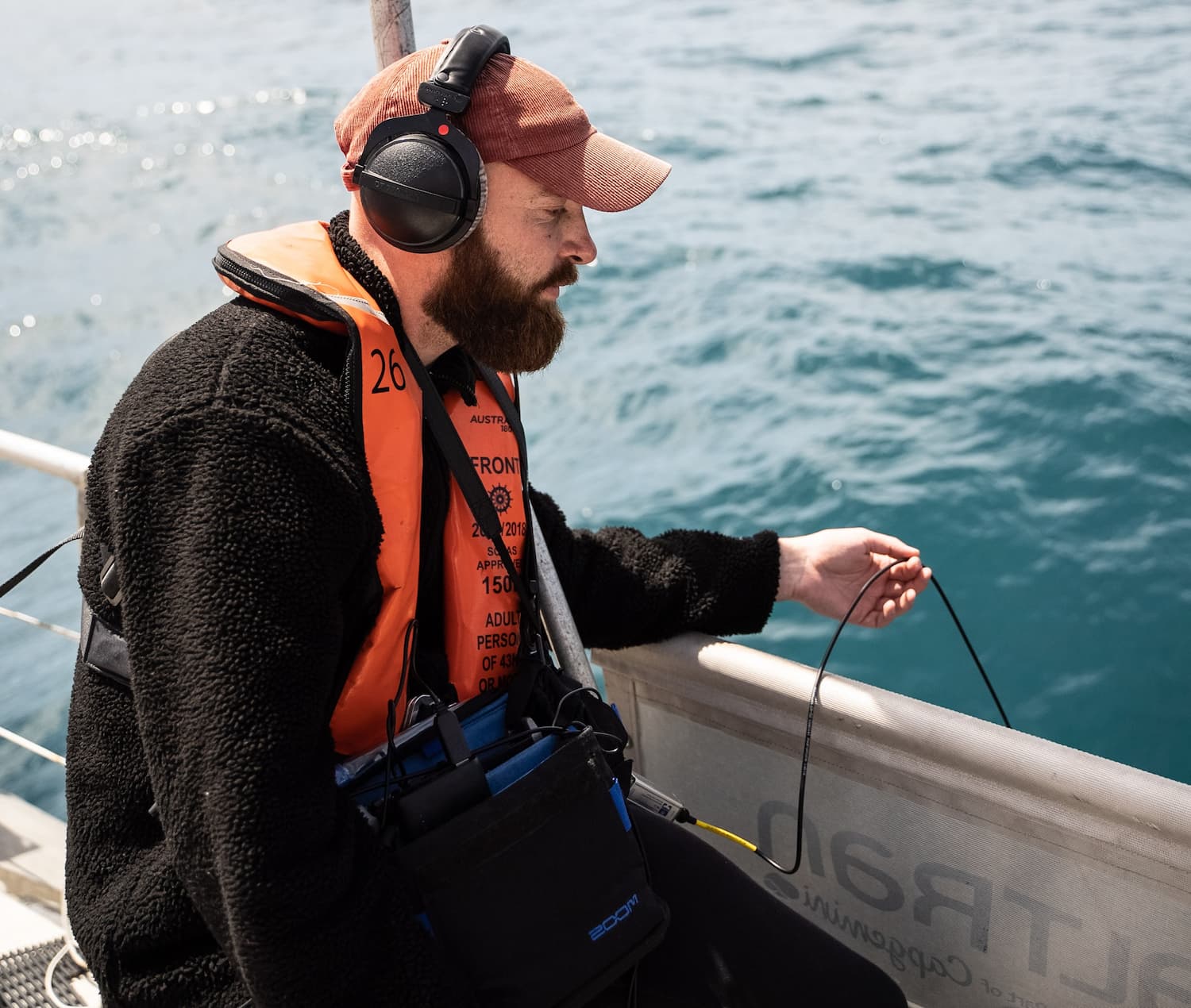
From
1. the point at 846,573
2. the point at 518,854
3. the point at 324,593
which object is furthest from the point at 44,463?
the point at 846,573

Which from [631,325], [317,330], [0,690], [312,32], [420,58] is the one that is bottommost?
[0,690]

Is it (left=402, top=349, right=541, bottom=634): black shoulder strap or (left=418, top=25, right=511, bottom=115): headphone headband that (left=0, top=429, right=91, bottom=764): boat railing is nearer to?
(left=402, top=349, right=541, bottom=634): black shoulder strap

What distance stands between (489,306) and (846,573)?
903 mm

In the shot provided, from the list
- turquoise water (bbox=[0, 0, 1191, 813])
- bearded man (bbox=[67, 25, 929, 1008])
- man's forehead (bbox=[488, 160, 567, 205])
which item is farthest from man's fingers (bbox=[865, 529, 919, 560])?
turquoise water (bbox=[0, 0, 1191, 813])

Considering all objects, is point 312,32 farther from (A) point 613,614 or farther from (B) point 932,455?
(A) point 613,614

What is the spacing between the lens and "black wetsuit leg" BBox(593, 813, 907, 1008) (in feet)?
5.66

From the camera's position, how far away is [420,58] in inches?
69.6

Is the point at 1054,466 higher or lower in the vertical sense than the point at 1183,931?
lower

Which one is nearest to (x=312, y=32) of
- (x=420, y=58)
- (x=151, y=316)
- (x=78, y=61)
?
(x=78, y=61)

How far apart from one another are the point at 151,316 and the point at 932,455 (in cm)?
557

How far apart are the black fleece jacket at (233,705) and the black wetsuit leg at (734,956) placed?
40 cm

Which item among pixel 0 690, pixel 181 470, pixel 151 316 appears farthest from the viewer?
pixel 151 316

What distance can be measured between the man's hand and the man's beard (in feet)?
2.33

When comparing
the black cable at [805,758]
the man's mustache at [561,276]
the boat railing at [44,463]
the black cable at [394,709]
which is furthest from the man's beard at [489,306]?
the boat railing at [44,463]
